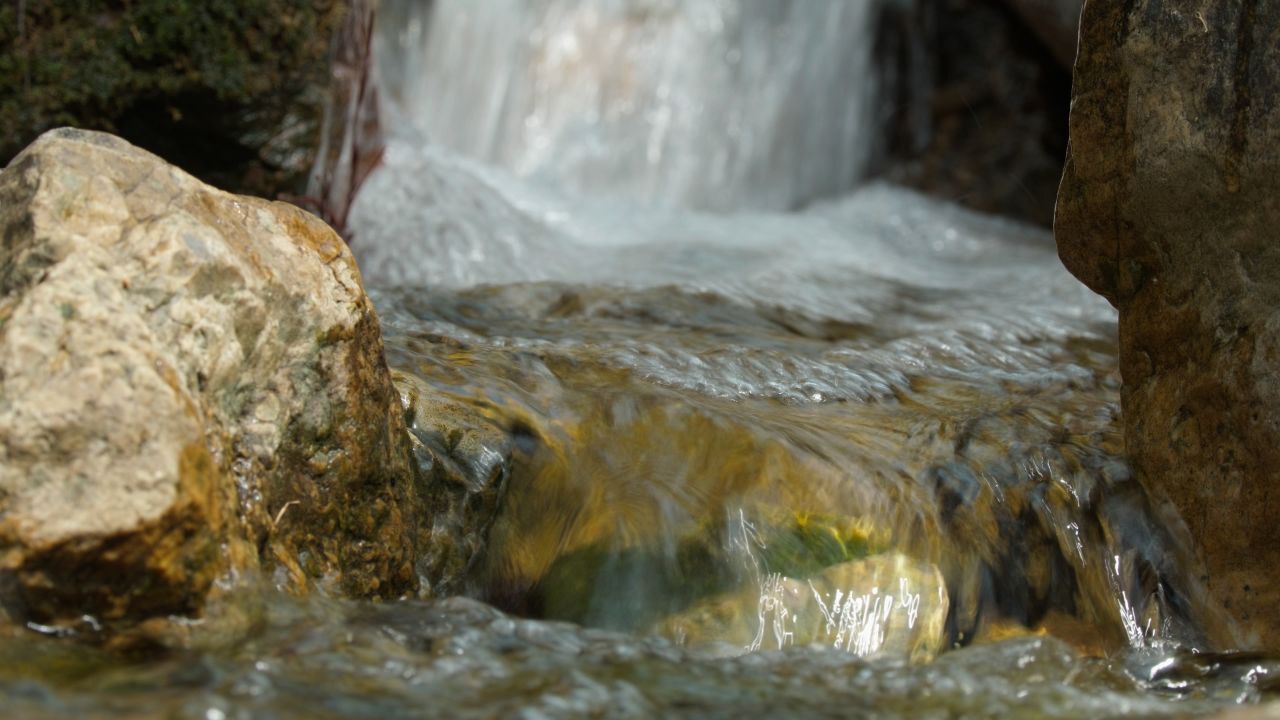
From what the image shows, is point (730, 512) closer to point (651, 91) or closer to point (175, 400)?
point (175, 400)

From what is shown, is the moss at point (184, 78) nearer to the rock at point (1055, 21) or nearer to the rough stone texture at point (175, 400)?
the rough stone texture at point (175, 400)

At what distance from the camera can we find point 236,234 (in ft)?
7.41

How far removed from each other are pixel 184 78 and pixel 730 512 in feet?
9.64

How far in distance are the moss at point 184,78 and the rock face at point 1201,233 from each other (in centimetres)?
307

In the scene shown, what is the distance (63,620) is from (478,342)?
180 centimetres

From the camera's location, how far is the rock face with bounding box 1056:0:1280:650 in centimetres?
259

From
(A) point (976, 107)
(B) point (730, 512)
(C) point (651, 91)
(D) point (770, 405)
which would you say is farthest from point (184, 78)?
(A) point (976, 107)

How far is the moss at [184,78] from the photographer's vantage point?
4.50m

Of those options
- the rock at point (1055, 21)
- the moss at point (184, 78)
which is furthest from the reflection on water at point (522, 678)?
the rock at point (1055, 21)

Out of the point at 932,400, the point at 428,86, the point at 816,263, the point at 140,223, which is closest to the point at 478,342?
the point at 932,400

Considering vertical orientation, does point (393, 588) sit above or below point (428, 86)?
below

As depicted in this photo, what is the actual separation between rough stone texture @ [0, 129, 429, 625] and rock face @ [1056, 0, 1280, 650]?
4.99ft

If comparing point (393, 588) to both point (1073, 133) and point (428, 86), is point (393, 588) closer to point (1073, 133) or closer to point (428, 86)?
point (1073, 133)

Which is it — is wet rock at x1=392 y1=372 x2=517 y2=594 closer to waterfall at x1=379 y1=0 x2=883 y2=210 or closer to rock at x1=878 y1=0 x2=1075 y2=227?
waterfall at x1=379 y1=0 x2=883 y2=210
